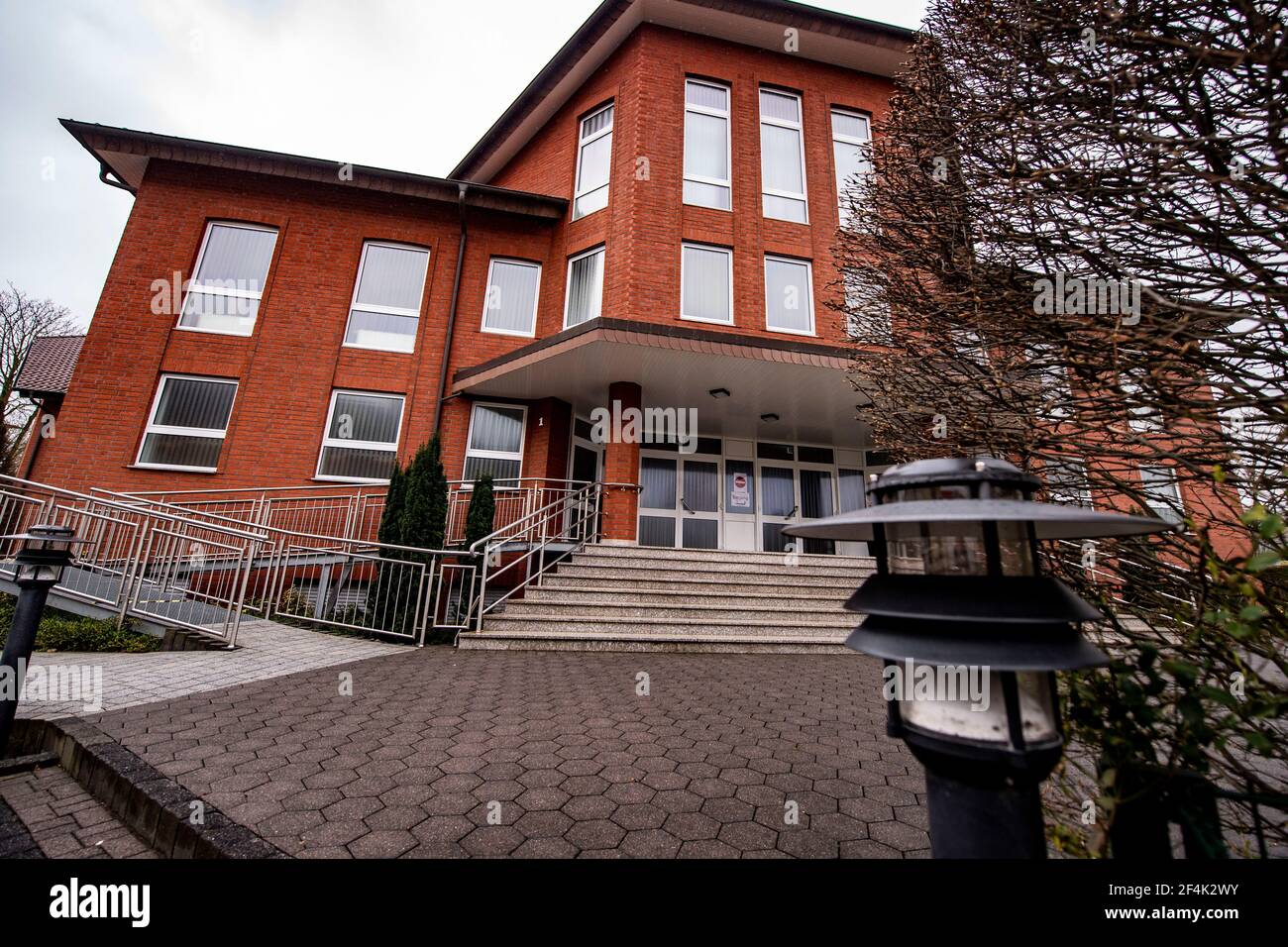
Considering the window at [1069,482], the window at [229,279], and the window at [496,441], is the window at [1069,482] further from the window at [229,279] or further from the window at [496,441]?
the window at [229,279]

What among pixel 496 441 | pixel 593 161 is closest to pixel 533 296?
pixel 593 161

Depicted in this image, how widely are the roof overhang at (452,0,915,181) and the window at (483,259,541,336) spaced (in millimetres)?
4508

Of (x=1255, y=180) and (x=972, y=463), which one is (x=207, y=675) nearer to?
(x=972, y=463)

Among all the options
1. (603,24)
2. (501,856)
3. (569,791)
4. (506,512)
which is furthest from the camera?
(603,24)

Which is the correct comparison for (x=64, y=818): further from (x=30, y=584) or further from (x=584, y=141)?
(x=584, y=141)

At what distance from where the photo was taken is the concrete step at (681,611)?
Result: 22.0 feet

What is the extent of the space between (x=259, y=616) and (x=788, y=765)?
790 cm

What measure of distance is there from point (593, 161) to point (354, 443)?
27.7 feet

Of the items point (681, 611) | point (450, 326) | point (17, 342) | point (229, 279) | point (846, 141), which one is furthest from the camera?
point (17, 342)

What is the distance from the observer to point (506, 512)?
980 centimetres

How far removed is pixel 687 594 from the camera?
7.42 meters

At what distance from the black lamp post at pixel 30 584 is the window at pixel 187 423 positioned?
7890 mm
